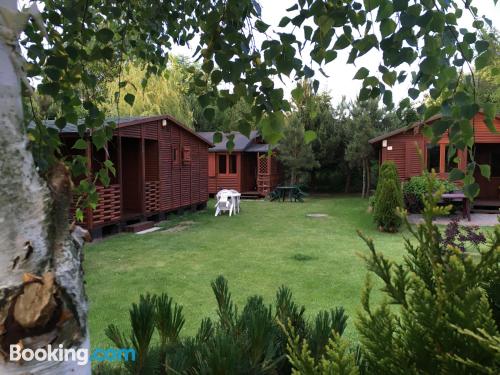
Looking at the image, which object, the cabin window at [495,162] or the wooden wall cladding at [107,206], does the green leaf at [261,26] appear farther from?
the cabin window at [495,162]

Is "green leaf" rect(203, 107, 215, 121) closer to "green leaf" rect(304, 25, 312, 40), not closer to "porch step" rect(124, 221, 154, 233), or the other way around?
"green leaf" rect(304, 25, 312, 40)

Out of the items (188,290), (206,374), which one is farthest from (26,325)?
(188,290)

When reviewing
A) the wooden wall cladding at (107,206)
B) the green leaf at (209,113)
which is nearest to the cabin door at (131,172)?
the wooden wall cladding at (107,206)

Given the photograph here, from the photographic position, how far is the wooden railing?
1232 centimetres

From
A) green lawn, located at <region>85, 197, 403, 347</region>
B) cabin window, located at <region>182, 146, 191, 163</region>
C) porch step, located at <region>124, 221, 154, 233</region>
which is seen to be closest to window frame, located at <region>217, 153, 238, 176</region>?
cabin window, located at <region>182, 146, 191, 163</region>

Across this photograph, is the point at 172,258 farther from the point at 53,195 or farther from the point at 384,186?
the point at 53,195

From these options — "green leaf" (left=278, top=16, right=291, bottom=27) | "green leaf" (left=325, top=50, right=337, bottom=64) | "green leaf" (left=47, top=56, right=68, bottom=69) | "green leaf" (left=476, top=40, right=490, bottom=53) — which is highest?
"green leaf" (left=278, top=16, right=291, bottom=27)

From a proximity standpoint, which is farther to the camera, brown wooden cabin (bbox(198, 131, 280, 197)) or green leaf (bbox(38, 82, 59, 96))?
brown wooden cabin (bbox(198, 131, 280, 197))

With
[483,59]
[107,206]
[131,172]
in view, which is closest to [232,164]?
[131,172]

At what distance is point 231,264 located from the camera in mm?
7434

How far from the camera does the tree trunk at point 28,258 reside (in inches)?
36.3

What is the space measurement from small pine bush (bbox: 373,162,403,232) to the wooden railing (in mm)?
6678

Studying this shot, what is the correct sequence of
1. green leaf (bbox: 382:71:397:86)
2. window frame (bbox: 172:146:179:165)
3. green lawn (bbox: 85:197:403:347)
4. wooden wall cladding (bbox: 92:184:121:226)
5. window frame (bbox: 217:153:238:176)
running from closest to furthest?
green leaf (bbox: 382:71:397:86) → green lawn (bbox: 85:197:403:347) → wooden wall cladding (bbox: 92:184:121:226) → window frame (bbox: 172:146:179:165) → window frame (bbox: 217:153:238:176)

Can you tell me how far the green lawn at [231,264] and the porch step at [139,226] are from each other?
70 cm
